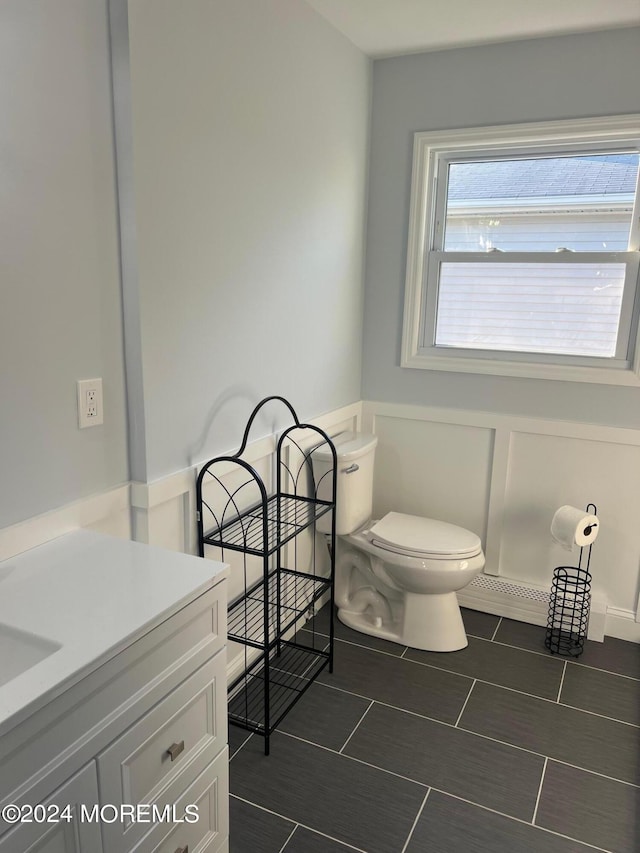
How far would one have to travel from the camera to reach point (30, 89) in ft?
4.58

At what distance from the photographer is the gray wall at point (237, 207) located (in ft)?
5.60

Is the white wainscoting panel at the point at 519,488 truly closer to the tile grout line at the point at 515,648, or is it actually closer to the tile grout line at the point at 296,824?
the tile grout line at the point at 515,648

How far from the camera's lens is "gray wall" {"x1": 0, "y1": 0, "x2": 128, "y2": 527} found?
1.39 meters

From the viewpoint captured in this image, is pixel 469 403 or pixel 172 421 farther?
pixel 469 403

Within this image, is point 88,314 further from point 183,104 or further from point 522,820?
point 522,820

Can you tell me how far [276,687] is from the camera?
7.75ft

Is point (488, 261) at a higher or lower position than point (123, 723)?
higher

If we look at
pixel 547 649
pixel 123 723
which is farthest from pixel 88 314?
pixel 547 649

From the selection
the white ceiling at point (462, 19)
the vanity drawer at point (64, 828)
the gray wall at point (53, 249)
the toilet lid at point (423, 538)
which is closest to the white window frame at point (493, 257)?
the white ceiling at point (462, 19)

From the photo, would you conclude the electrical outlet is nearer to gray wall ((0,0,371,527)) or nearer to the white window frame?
gray wall ((0,0,371,527))

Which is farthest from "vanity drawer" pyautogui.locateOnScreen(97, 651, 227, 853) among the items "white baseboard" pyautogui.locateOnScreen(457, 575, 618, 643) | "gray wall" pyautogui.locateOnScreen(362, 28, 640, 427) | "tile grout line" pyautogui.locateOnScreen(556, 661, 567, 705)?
"gray wall" pyautogui.locateOnScreen(362, 28, 640, 427)

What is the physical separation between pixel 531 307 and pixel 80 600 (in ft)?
7.32

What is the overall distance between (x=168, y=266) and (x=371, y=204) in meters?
1.49

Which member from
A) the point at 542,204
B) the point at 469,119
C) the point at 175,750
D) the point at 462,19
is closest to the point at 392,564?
the point at 175,750
